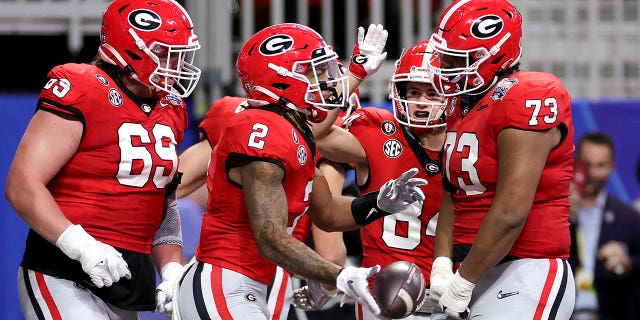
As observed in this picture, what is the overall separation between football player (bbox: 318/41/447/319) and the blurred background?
262cm

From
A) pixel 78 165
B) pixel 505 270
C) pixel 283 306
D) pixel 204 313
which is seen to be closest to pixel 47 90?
pixel 78 165

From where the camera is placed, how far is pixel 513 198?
4.38 meters

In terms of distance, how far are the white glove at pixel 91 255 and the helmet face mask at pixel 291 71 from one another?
822 millimetres

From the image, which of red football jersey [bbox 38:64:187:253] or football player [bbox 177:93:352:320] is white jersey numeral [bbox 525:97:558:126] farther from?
football player [bbox 177:93:352:320]

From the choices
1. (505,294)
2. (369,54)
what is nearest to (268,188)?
(505,294)

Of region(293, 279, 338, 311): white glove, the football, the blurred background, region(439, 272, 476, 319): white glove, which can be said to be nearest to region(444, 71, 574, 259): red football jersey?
region(439, 272, 476, 319): white glove

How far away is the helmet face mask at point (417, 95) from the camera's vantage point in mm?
5277

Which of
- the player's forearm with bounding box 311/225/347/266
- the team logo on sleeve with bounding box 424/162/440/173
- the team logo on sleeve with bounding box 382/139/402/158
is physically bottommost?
the player's forearm with bounding box 311/225/347/266

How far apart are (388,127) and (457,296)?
1.14 meters

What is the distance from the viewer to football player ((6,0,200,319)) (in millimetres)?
4426

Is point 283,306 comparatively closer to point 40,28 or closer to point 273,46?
point 273,46

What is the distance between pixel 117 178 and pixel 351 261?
2.91m

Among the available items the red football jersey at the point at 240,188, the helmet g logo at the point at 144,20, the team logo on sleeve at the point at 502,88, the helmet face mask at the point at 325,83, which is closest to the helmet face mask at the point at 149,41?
the helmet g logo at the point at 144,20

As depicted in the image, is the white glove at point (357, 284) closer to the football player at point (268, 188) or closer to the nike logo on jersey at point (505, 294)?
the football player at point (268, 188)
